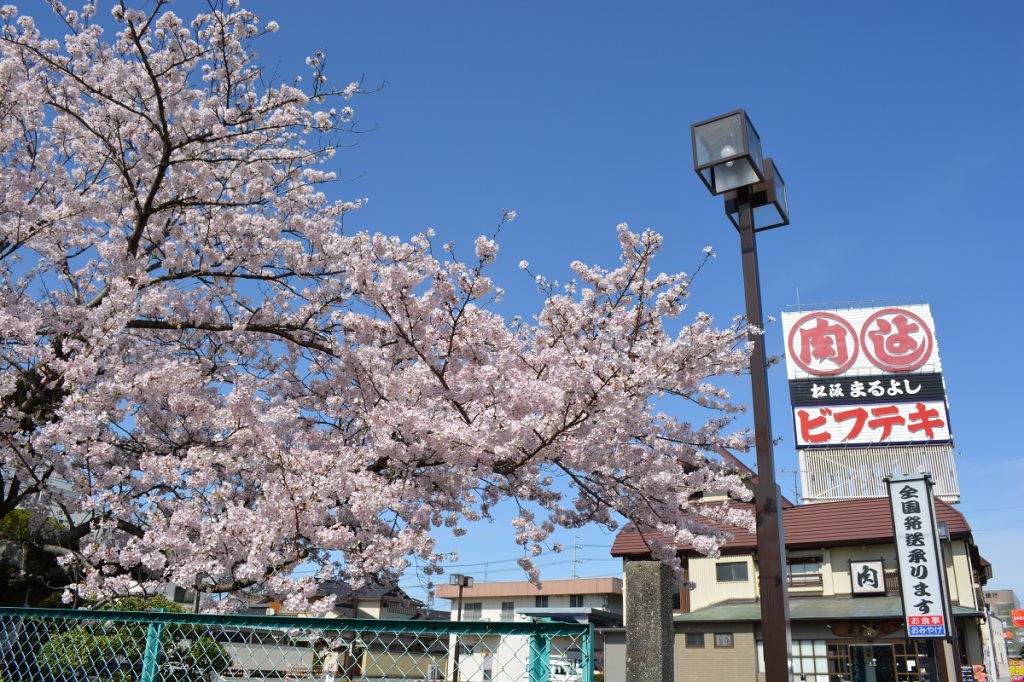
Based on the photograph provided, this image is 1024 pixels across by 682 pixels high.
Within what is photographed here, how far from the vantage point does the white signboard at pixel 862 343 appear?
32.0 metres

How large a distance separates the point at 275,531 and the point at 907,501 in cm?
1335

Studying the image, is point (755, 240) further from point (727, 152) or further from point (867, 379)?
point (867, 379)

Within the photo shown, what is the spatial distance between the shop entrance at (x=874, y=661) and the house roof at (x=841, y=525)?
3101 mm

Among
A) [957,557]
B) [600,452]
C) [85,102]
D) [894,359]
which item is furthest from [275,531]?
[894,359]

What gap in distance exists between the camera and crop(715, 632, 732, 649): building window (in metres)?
22.9

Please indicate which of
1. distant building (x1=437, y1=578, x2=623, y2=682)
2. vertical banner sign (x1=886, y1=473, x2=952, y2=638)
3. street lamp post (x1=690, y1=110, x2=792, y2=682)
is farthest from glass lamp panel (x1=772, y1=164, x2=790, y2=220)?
distant building (x1=437, y1=578, x2=623, y2=682)

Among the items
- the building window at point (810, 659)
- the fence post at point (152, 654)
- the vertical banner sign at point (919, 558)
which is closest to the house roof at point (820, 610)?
the building window at point (810, 659)

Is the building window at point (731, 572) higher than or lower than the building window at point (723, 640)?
higher

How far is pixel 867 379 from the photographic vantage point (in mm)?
31844

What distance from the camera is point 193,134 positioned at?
840cm

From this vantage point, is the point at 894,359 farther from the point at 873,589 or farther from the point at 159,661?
the point at 159,661

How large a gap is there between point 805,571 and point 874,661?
10.7ft

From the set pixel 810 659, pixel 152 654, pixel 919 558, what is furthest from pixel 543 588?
pixel 152 654

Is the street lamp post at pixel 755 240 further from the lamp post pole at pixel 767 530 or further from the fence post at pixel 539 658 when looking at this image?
the fence post at pixel 539 658
